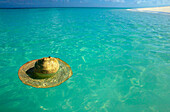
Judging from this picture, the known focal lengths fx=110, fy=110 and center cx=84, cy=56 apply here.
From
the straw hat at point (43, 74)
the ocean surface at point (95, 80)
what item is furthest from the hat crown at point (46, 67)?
the ocean surface at point (95, 80)

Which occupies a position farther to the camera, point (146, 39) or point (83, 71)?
point (146, 39)

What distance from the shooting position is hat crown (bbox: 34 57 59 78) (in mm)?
3814

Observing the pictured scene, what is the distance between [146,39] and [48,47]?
821 cm

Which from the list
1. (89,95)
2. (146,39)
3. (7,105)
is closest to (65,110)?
(89,95)

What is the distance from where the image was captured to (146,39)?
9.59 meters

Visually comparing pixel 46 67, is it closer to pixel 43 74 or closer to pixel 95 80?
pixel 43 74

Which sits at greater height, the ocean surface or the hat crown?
the hat crown

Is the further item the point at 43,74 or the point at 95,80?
the point at 95,80

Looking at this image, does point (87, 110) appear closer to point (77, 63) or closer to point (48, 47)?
point (77, 63)

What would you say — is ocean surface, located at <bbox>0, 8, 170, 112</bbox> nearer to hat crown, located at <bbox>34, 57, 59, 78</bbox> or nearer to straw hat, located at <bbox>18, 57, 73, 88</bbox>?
straw hat, located at <bbox>18, 57, 73, 88</bbox>

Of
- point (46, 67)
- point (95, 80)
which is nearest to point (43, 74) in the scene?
point (46, 67)

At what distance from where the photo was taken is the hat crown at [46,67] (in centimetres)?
381

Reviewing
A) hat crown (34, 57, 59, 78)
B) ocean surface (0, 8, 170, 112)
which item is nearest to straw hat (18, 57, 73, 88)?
hat crown (34, 57, 59, 78)

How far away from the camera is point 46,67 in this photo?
151 inches
